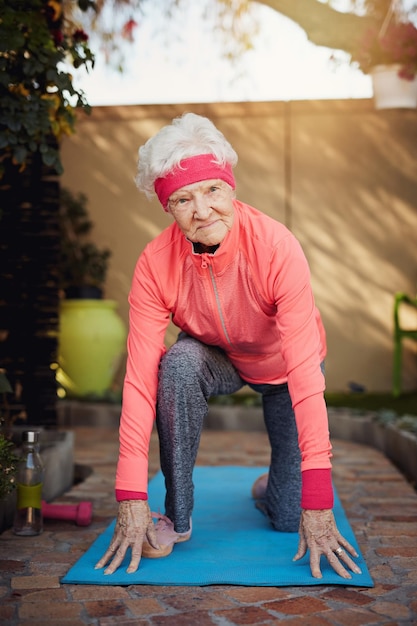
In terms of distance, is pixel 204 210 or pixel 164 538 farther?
pixel 164 538

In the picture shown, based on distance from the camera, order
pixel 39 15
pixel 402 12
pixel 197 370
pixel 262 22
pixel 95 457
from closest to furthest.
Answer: pixel 197 370 < pixel 39 15 < pixel 95 457 < pixel 402 12 < pixel 262 22

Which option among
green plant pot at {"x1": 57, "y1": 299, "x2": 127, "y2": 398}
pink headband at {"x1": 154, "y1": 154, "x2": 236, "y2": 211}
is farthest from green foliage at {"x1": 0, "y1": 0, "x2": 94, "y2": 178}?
green plant pot at {"x1": 57, "y1": 299, "x2": 127, "y2": 398}

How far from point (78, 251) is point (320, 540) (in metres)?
4.81

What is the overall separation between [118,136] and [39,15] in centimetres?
355

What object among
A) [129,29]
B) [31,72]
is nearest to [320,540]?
[31,72]

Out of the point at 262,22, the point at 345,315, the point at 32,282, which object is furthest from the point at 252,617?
the point at 262,22

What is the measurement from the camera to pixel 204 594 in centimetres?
191

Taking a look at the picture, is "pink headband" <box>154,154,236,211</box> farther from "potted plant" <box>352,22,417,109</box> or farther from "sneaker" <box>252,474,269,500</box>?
"potted plant" <box>352,22,417,109</box>

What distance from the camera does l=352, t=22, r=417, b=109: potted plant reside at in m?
5.66

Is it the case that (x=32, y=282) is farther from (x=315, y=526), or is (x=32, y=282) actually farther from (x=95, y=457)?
(x=315, y=526)

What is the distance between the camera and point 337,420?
4.82 m

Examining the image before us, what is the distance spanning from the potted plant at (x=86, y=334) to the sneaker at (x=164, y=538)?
11.5 ft

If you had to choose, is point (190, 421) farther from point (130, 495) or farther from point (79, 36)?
point (79, 36)

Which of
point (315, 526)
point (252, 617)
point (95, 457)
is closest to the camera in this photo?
point (252, 617)
